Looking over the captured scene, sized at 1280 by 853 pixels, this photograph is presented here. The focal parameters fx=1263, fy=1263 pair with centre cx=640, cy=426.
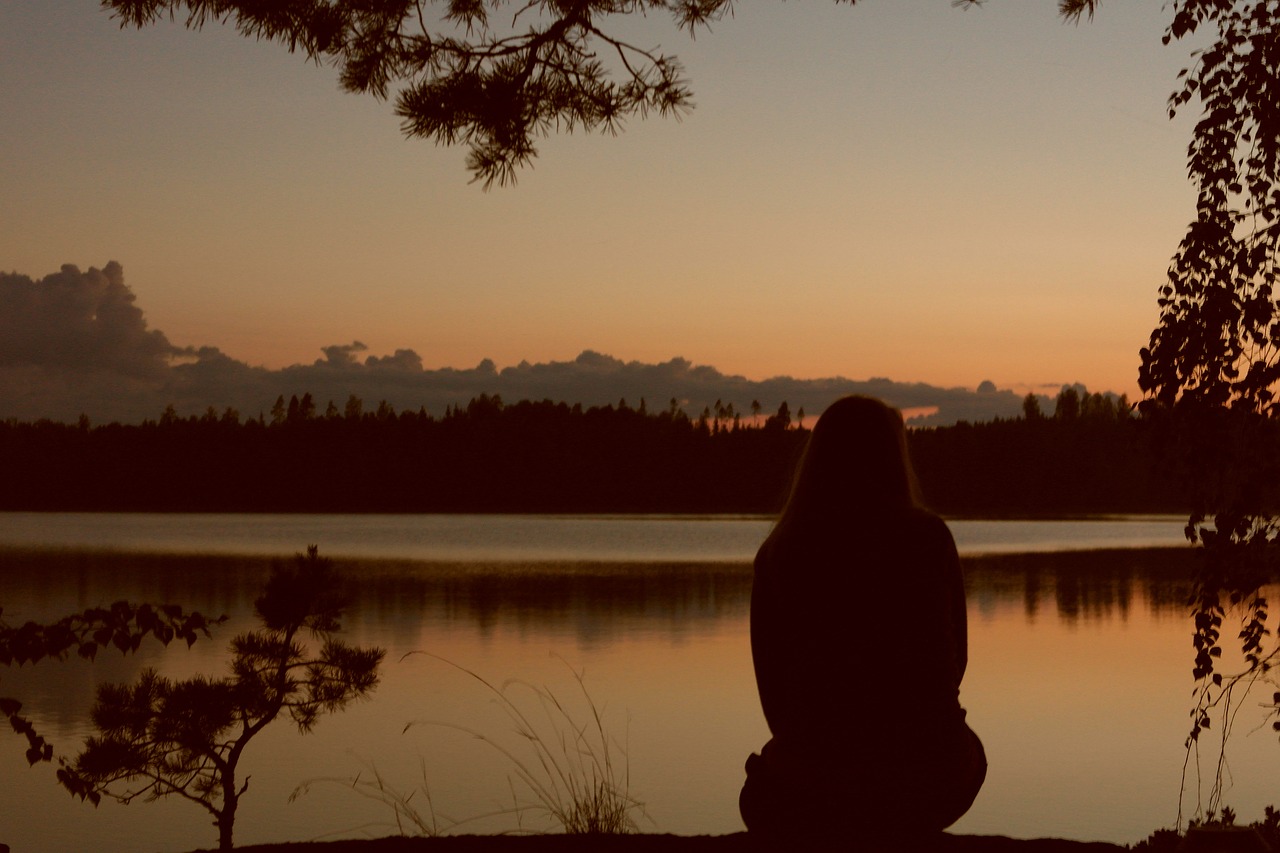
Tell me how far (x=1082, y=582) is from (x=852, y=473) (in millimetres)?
26035

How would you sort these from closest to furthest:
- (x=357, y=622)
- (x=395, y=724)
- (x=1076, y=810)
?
1. (x=1076, y=810)
2. (x=395, y=724)
3. (x=357, y=622)

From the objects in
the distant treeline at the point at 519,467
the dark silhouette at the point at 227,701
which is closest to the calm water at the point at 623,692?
the dark silhouette at the point at 227,701

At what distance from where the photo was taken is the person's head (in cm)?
235

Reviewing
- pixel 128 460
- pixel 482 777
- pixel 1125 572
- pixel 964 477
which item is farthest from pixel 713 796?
pixel 128 460

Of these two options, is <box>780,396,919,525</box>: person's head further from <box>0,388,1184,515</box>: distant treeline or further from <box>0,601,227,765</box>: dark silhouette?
<box>0,388,1184,515</box>: distant treeline

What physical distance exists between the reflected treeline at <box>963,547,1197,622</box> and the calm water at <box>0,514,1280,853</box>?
0.36 feet

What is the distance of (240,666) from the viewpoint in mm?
6395

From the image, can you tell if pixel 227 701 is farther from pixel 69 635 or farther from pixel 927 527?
pixel 927 527

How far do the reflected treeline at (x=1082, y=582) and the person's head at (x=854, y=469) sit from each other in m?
16.1

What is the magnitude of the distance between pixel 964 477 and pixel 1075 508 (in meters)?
7.30

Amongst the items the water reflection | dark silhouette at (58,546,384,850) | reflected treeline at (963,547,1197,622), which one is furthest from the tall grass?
reflected treeline at (963,547,1197,622)

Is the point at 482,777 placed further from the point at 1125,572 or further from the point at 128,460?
the point at 128,460

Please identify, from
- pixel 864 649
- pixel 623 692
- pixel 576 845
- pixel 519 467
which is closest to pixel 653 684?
pixel 623 692

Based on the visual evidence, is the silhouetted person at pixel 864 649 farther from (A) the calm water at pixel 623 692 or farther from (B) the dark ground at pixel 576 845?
(B) the dark ground at pixel 576 845
